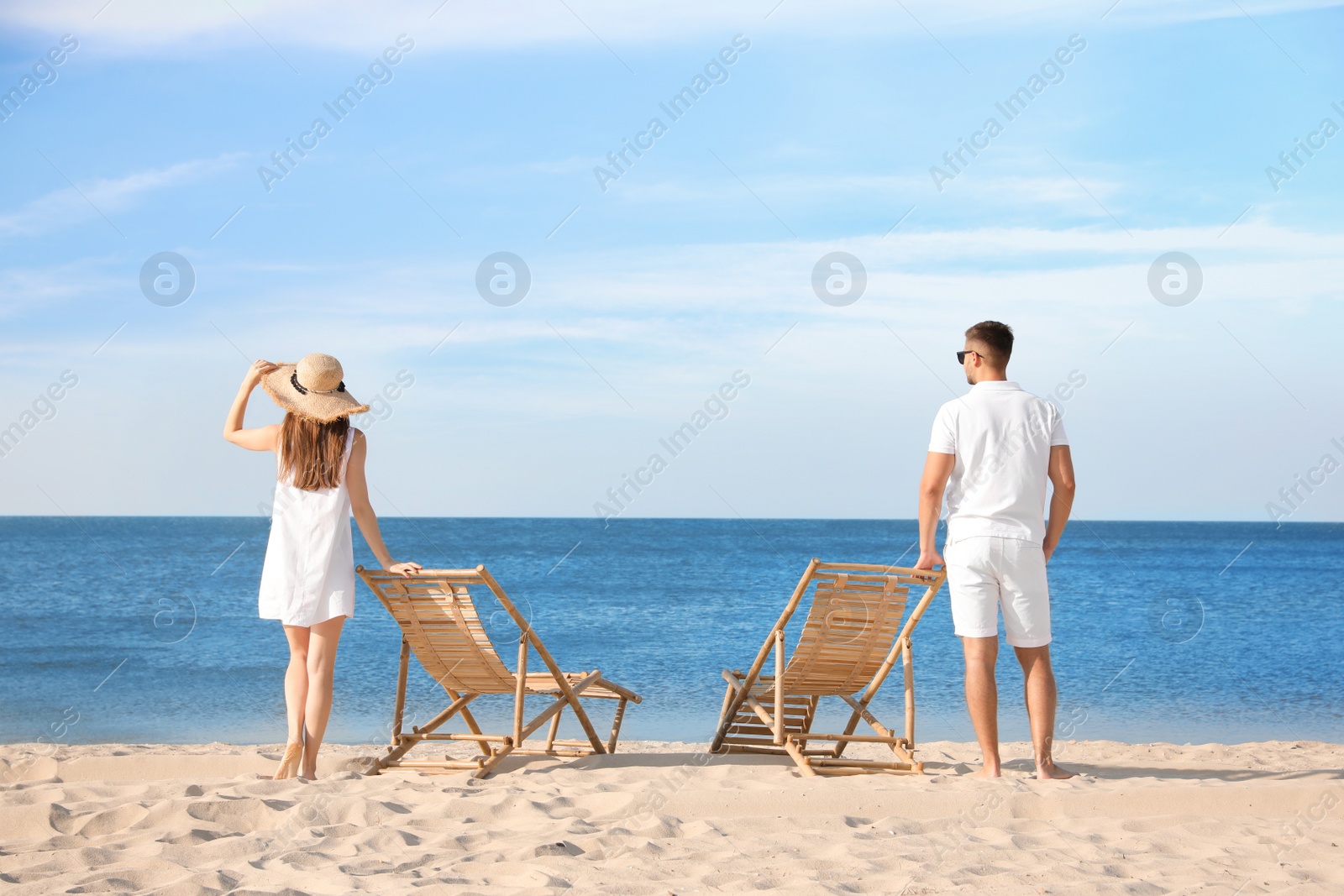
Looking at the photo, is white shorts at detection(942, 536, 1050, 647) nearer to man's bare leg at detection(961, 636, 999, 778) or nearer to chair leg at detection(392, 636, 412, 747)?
man's bare leg at detection(961, 636, 999, 778)

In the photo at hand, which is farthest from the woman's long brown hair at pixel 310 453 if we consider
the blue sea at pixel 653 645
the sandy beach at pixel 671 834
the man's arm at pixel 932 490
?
the blue sea at pixel 653 645

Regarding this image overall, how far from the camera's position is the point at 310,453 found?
4.28 meters

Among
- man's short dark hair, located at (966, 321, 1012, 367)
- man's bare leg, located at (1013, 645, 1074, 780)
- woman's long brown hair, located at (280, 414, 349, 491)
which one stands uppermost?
man's short dark hair, located at (966, 321, 1012, 367)

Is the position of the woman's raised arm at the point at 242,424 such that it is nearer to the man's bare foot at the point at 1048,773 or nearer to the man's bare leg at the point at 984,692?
the man's bare leg at the point at 984,692

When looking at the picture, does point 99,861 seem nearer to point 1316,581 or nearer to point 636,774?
point 636,774

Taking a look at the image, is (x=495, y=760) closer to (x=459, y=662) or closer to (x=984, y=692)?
(x=459, y=662)

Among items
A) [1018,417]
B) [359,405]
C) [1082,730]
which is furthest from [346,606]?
[1082,730]

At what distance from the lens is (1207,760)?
227 inches

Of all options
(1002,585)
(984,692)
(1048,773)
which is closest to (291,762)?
(984,692)

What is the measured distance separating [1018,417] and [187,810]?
3.36m

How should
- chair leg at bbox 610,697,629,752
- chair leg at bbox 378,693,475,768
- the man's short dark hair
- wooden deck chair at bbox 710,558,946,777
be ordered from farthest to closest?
chair leg at bbox 610,697,629,752 → chair leg at bbox 378,693,475,768 → wooden deck chair at bbox 710,558,946,777 → the man's short dark hair

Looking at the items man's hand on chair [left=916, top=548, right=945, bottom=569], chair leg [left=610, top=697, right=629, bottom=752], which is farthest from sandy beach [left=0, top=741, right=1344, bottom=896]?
man's hand on chair [left=916, top=548, right=945, bottom=569]

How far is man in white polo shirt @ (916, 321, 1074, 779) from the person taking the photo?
4.21m

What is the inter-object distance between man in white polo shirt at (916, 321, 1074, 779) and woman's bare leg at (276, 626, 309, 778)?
8.15 feet
